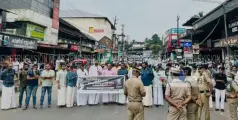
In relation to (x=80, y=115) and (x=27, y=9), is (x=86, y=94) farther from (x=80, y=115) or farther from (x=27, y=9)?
(x=27, y=9)

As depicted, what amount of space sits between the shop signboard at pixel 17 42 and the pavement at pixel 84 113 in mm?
11157

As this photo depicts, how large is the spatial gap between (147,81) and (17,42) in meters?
14.7

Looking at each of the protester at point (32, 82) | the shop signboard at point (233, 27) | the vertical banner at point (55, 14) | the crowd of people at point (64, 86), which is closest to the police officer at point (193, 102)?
the crowd of people at point (64, 86)

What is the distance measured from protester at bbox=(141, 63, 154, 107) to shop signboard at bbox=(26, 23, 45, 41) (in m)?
18.2

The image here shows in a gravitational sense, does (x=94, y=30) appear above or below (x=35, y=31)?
above

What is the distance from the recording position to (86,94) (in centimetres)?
984

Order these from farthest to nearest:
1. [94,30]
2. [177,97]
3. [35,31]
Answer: [94,30] < [35,31] < [177,97]

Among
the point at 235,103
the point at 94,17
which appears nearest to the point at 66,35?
the point at 94,17

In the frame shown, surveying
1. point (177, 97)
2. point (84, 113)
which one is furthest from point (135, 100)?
point (84, 113)

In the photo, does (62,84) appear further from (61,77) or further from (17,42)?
(17,42)

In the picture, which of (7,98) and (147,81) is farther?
(147,81)

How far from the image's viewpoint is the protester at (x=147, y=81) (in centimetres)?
934

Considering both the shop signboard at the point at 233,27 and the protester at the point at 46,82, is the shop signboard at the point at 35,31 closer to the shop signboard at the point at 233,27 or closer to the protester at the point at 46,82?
the protester at the point at 46,82

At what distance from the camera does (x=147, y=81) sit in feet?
30.9
